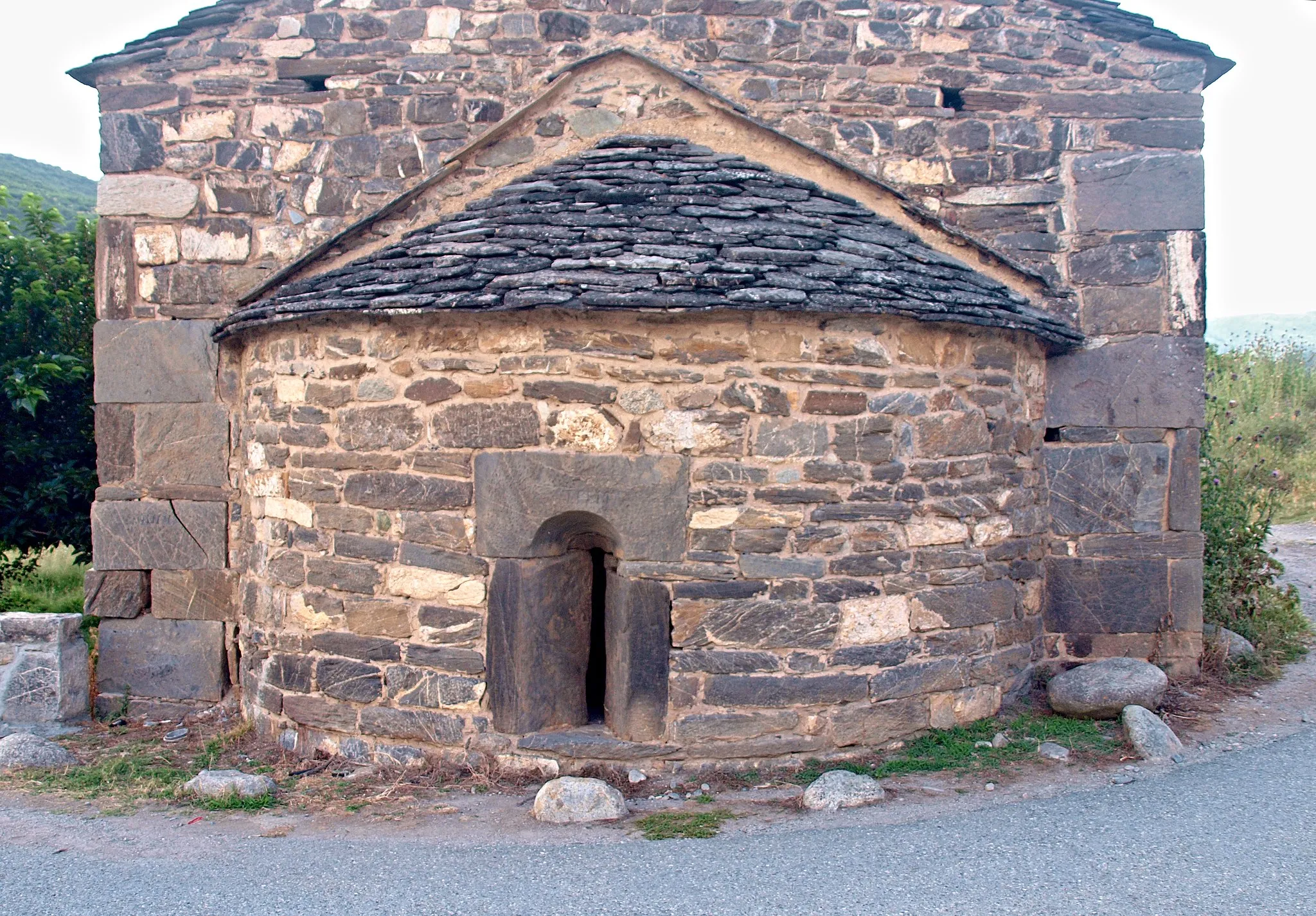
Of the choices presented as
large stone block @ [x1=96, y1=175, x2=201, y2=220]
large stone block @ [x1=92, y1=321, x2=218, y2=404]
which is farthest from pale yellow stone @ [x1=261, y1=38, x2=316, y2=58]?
large stone block @ [x1=92, y1=321, x2=218, y2=404]

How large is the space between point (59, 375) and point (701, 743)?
5863 millimetres

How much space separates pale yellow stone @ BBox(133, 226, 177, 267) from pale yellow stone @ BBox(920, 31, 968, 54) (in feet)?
16.3

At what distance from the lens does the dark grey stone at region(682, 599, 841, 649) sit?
4.55 m

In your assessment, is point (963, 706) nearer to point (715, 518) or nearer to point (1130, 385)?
point (715, 518)

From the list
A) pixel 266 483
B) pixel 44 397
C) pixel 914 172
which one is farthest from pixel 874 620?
pixel 44 397

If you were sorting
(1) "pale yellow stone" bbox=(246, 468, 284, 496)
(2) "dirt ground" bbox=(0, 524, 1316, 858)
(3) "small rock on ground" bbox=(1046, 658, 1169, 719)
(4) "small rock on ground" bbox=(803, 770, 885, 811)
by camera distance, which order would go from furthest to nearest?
(3) "small rock on ground" bbox=(1046, 658, 1169, 719)
(1) "pale yellow stone" bbox=(246, 468, 284, 496)
(4) "small rock on ground" bbox=(803, 770, 885, 811)
(2) "dirt ground" bbox=(0, 524, 1316, 858)

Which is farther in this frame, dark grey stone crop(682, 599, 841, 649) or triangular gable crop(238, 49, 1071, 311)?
triangular gable crop(238, 49, 1071, 311)

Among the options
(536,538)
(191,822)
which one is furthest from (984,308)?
(191,822)

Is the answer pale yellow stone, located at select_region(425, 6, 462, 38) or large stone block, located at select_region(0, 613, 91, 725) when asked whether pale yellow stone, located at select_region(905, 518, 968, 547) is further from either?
large stone block, located at select_region(0, 613, 91, 725)

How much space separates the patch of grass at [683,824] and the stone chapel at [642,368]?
1.28ft

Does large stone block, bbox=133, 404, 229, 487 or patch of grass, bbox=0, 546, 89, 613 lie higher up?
large stone block, bbox=133, 404, 229, 487


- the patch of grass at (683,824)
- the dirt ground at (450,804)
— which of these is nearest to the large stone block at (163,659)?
the dirt ground at (450,804)

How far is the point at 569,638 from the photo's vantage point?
15.6ft

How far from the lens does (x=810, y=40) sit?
5.86 metres
